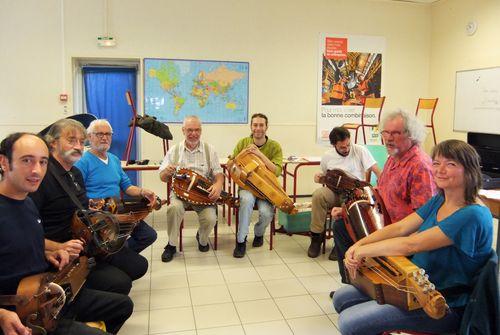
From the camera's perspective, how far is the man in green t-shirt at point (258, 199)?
3.47 m

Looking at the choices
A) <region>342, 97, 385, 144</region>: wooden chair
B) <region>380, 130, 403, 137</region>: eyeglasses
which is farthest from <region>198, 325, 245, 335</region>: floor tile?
<region>342, 97, 385, 144</region>: wooden chair

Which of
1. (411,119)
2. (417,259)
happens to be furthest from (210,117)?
(417,259)

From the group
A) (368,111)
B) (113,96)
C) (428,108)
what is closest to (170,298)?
(113,96)

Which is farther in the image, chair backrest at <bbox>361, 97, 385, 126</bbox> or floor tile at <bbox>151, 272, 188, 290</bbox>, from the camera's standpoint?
chair backrest at <bbox>361, 97, 385, 126</bbox>

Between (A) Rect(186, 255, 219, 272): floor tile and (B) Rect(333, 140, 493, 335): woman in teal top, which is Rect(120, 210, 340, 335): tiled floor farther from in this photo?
(B) Rect(333, 140, 493, 335): woman in teal top

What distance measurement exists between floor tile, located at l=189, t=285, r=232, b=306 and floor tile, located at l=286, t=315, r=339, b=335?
0.51 meters

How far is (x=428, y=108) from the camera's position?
5.59m

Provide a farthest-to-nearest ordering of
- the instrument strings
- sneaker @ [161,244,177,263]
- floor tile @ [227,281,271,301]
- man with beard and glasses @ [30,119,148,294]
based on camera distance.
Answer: sneaker @ [161,244,177,263]
floor tile @ [227,281,271,301]
man with beard and glasses @ [30,119,148,294]
the instrument strings

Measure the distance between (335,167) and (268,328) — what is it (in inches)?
64.2

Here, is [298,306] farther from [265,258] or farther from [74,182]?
[74,182]

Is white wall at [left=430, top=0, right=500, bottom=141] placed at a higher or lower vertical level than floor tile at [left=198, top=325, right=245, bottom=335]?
higher

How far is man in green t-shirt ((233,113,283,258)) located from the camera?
11.4 feet

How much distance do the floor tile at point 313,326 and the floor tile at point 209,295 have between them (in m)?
0.51

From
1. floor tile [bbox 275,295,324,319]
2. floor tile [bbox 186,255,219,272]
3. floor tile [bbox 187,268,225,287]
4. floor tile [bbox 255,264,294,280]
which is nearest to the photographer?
floor tile [bbox 275,295,324,319]
